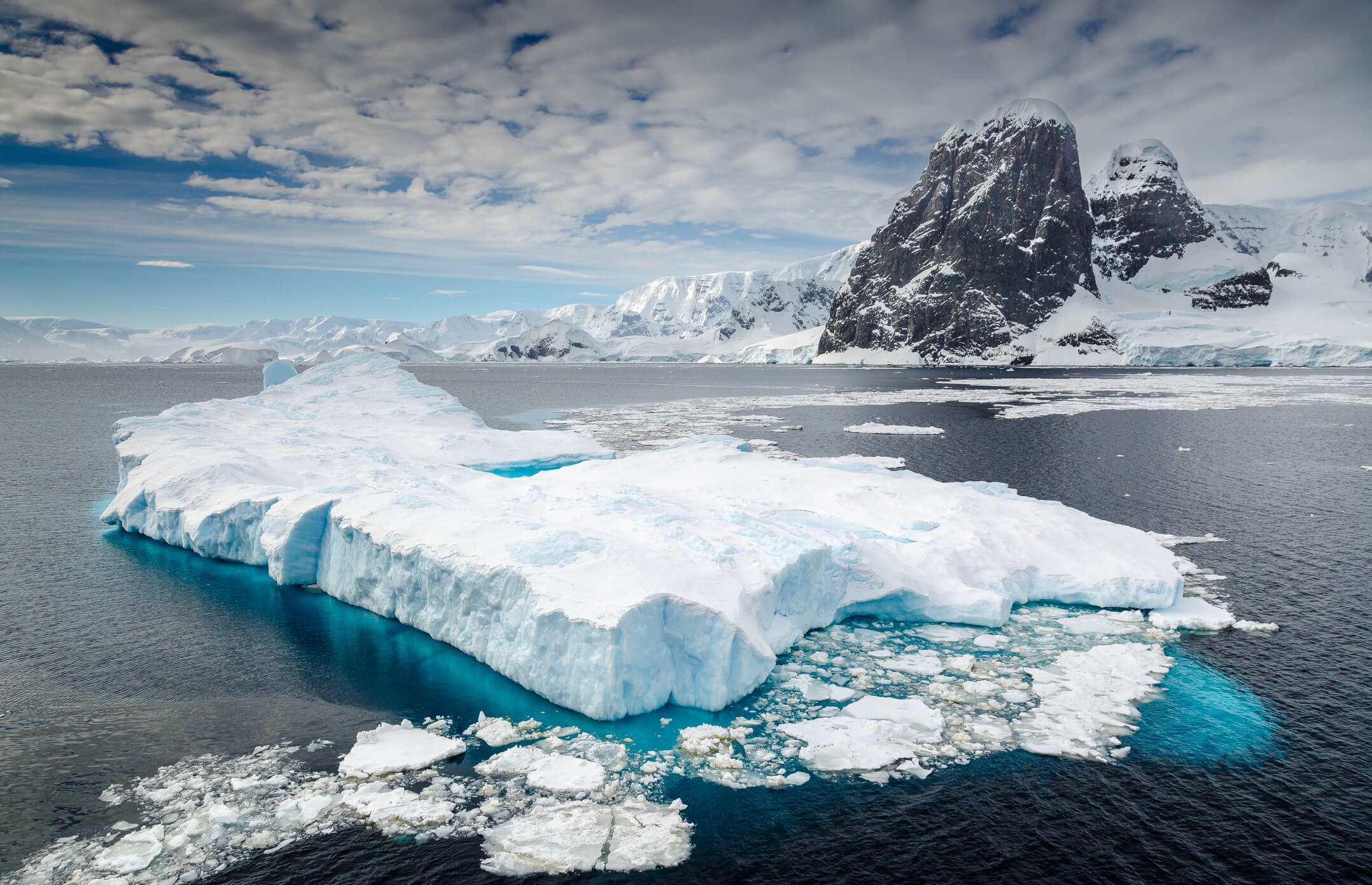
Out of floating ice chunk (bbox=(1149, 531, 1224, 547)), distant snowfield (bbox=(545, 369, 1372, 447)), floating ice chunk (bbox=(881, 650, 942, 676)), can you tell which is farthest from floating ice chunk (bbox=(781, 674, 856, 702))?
distant snowfield (bbox=(545, 369, 1372, 447))

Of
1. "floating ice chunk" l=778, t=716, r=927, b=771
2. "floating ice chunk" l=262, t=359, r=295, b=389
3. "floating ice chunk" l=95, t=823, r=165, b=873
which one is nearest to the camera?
"floating ice chunk" l=95, t=823, r=165, b=873

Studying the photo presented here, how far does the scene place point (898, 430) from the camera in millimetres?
46969

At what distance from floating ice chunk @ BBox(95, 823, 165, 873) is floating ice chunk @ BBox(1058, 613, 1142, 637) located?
51.5 feet

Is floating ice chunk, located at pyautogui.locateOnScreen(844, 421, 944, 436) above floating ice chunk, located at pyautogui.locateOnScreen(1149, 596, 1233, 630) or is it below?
above

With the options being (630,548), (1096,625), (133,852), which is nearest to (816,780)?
(630,548)

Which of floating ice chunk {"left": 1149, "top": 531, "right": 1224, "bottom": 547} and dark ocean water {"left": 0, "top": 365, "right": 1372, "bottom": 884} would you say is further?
floating ice chunk {"left": 1149, "top": 531, "right": 1224, "bottom": 547}

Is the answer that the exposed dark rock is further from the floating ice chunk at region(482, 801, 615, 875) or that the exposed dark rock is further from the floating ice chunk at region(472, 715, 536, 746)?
the floating ice chunk at region(482, 801, 615, 875)

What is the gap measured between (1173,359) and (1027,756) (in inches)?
6652

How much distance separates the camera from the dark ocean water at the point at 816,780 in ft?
27.6

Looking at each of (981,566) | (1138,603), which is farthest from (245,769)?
A: (1138,603)

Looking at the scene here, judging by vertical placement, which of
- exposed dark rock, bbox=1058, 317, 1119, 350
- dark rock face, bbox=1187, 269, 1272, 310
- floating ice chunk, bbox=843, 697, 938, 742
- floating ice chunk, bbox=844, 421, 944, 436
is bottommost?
floating ice chunk, bbox=843, 697, 938, 742

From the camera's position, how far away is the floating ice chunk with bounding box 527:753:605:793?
382 inches

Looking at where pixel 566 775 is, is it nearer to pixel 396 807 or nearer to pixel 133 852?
pixel 396 807

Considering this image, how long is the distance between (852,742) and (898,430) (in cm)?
3839
